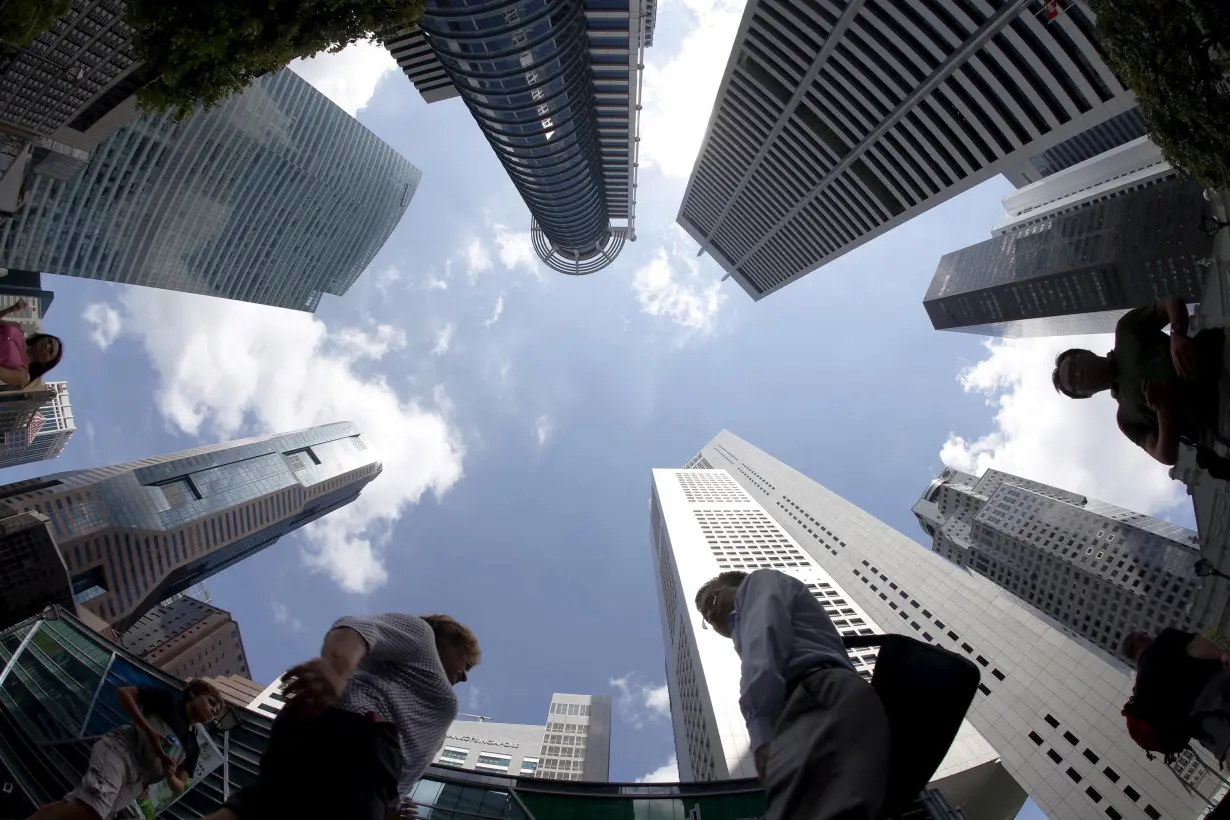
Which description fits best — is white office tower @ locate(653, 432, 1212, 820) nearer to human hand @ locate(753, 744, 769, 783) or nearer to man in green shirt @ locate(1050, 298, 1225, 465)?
man in green shirt @ locate(1050, 298, 1225, 465)

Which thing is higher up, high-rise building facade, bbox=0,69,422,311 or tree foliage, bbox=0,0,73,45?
high-rise building facade, bbox=0,69,422,311

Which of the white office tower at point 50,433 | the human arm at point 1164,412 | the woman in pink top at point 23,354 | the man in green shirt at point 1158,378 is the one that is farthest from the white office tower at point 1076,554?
the white office tower at point 50,433

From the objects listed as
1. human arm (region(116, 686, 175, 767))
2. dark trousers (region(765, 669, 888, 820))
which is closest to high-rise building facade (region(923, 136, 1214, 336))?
dark trousers (region(765, 669, 888, 820))

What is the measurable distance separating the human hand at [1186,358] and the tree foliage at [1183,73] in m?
2.50

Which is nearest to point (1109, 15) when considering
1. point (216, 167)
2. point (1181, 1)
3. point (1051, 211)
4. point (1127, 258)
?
point (1181, 1)

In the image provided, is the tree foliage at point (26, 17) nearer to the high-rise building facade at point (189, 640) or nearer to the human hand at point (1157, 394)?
the human hand at point (1157, 394)

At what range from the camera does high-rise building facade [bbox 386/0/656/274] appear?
4241 centimetres

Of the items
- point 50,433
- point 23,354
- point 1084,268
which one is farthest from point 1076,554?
point 50,433

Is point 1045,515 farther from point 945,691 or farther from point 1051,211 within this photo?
point 945,691

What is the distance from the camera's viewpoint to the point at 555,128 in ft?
183

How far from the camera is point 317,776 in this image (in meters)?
2.86

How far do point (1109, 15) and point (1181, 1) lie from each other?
129 centimetres

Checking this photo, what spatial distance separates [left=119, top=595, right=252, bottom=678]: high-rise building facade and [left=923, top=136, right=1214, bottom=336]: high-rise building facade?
168 m

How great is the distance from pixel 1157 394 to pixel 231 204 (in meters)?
122
